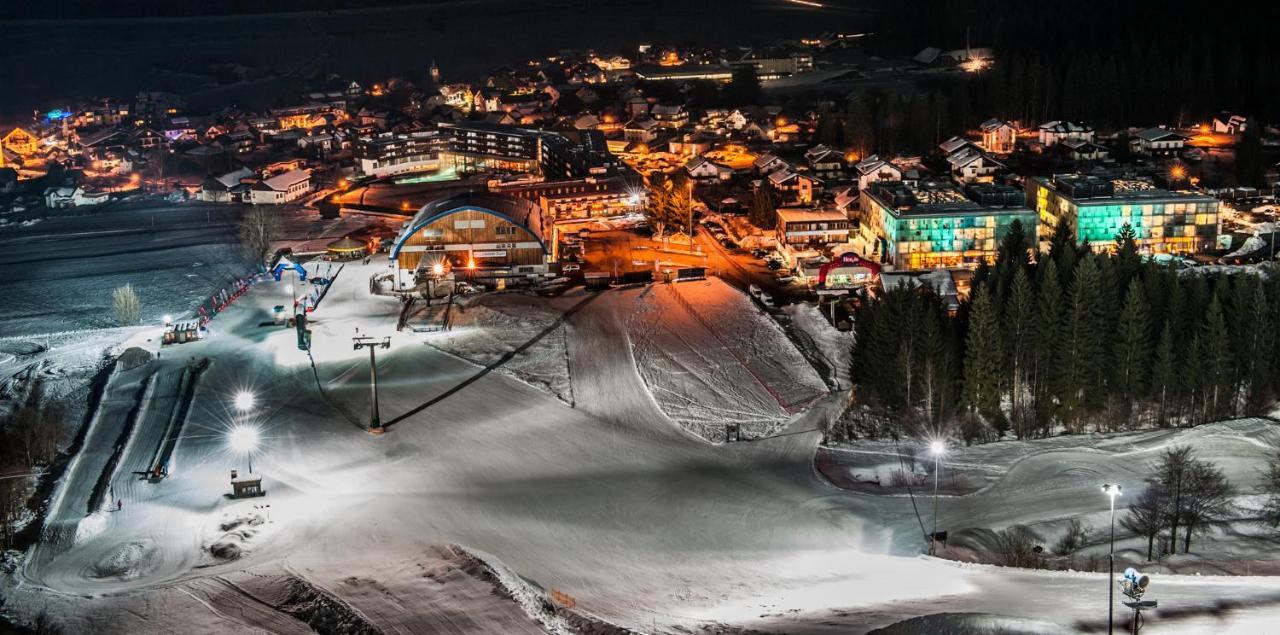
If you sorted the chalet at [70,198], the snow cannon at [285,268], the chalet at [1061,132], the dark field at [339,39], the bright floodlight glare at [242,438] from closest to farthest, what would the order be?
1. the bright floodlight glare at [242,438]
2. the snow cannon at [285,268]
3. the chalet at [1061,132]
4. the chalet at [70,198]
5. the dark field at [339,39]

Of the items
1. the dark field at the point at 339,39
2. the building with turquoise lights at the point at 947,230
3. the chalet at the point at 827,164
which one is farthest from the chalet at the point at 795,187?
the dark field at the point at 339,39

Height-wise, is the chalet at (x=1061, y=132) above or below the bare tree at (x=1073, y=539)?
above

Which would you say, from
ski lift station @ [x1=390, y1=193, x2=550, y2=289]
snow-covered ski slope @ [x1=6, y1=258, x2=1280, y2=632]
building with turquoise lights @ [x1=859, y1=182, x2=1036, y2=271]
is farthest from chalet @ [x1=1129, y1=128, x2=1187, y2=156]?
snow-covered ski slope @ [x1=6, y1=258, x2=1280, y2=632]

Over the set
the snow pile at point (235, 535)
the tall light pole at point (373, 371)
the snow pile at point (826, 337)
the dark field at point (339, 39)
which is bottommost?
the snow pile at point (826, 337)

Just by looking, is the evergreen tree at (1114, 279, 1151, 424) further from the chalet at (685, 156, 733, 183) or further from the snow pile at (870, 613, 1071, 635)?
the chalet at (685, 156, 733, 183)

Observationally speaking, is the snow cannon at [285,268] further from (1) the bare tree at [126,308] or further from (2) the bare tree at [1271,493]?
(2) the bare tree at [1271,493]

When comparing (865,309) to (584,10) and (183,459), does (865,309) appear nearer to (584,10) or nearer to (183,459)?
(183,459)

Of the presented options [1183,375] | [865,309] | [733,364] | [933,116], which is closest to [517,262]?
[733,364]
